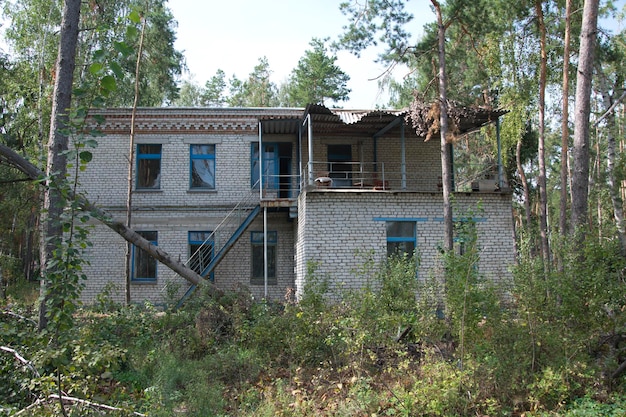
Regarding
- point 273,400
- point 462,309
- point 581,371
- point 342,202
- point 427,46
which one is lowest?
point 273,400

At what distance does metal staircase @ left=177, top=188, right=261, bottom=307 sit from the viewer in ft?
54.7

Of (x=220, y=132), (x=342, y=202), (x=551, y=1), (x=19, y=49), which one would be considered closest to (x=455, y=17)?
(x=342, y=202)

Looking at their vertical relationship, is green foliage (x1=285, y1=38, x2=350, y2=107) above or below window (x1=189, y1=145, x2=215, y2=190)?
above

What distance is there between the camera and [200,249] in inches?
697

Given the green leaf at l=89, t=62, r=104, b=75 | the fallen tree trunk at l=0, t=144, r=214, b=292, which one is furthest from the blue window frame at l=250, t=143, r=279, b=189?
the green leaf at l=89, t=62, r=104, b=75

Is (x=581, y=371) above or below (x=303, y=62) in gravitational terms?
below

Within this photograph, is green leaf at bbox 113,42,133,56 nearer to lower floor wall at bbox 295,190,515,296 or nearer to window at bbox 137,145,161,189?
lower floor wall at bbox 295,190,515,296

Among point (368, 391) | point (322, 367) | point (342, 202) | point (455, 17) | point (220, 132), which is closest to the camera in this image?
point (368, 391)

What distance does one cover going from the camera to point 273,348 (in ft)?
30.2

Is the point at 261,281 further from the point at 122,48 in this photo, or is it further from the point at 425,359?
the point at 122,48

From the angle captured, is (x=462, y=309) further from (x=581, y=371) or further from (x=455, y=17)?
(x=455, y=17)

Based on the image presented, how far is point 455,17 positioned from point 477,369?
9601 millimetres

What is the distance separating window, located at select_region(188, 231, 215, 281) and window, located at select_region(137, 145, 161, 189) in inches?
90.5

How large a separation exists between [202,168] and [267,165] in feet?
7.66
